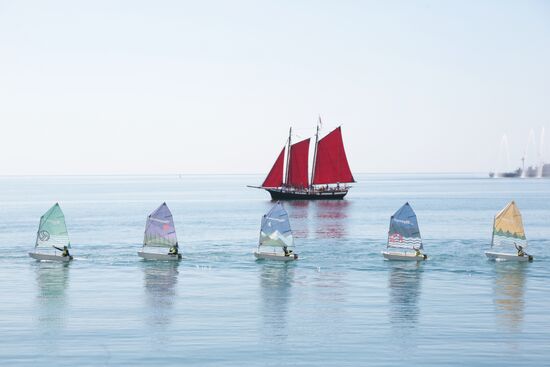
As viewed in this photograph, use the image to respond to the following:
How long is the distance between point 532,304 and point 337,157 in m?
134

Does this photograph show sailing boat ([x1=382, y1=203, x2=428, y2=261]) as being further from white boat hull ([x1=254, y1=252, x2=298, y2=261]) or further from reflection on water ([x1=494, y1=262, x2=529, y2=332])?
white boat hull ([x1=254, y1=252, x2=298, y2=261])

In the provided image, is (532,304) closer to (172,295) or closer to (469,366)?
(469,366)

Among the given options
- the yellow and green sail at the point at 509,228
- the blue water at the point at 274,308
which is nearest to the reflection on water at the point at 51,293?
the blue water at the point at 274,308

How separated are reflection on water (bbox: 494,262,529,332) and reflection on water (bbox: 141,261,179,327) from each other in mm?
21523

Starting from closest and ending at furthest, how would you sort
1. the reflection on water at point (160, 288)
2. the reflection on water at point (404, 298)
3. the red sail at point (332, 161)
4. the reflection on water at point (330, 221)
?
the reflection on water at point (404, 298) → the reflection on water at point (160, 288) → the reflection on water at point (330, 221) → the red sail at point (332, 161)

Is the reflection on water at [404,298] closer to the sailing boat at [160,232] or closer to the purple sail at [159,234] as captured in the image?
the sailing boat at [160,232]

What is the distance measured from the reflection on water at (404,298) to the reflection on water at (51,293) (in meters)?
20.8

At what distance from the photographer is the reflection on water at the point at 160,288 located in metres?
Result: 54.2

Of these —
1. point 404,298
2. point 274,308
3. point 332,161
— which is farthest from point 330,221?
point 274,308

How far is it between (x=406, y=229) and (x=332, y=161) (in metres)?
110

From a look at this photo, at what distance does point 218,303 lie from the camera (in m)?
58.7

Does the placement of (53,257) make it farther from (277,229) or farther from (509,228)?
(509,228)

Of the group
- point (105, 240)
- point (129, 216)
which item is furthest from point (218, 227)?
point (129, 216)

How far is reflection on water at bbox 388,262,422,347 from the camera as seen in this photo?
49.8 m
